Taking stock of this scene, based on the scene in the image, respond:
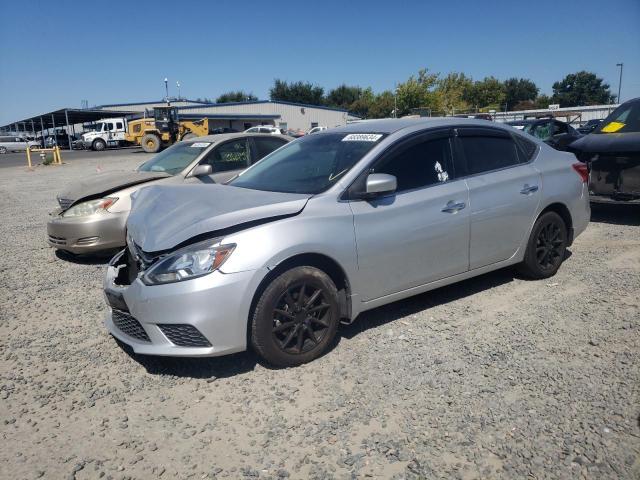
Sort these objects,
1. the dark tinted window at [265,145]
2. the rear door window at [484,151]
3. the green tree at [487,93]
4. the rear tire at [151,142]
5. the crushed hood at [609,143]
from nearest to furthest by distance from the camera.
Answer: the rear door window at [484,151] < the dark tinted window at [265,145] < the crushed hood at [609,143] < the rear tire at [151,142] < the green tree at [487,93]

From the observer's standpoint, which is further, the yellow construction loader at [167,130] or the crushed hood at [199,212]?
the yellow construction loader at [167,130]

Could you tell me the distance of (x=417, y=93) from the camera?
2352 inches

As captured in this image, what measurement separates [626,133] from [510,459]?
701cm

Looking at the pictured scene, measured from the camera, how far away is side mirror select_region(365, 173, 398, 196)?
3.55 metres

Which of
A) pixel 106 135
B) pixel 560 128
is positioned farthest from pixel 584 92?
pixel 560 128

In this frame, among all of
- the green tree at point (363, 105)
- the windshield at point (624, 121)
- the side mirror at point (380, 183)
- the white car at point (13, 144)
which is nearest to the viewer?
the side mirror at point (380, 183)

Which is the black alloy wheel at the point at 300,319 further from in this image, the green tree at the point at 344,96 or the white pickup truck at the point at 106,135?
the green tree at the point at 344,96

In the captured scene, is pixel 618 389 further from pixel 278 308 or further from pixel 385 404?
pixel 278 308


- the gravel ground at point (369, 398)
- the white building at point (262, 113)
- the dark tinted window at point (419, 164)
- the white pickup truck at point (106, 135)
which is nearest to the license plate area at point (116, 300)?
the gravel ground at point (369, 398)

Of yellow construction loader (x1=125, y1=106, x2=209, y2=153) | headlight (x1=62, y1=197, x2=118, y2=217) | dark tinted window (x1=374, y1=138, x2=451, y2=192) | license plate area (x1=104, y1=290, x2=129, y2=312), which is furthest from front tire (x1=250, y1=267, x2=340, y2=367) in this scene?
yellow construction loader (x1=125, y1=106, x2=209, y2=153)

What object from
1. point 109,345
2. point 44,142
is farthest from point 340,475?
point 44,142

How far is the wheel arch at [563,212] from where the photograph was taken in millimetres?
4896

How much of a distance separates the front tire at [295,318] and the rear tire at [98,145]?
152 ft

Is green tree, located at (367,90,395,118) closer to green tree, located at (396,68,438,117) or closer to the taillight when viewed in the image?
green tree, located at (396,68,438,117)
